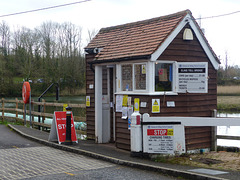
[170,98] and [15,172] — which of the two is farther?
[170,98]

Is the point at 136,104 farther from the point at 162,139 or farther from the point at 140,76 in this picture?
the point at 162,139

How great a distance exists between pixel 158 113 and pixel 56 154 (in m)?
3.06

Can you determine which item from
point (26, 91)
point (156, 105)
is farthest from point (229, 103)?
point (156, 105)

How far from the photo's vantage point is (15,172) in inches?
286

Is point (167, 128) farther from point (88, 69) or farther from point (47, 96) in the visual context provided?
point (47, 96)

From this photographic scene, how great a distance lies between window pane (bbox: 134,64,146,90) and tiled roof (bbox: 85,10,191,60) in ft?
1.16

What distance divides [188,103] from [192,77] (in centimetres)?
74

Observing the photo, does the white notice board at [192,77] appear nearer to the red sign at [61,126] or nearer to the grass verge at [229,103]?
the red sign at [61,126]

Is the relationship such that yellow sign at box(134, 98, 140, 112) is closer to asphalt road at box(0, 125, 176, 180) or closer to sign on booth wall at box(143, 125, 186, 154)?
sign on booth wall at box(143, 125, 186, 154)

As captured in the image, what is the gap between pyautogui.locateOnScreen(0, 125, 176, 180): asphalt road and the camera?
6.92 m

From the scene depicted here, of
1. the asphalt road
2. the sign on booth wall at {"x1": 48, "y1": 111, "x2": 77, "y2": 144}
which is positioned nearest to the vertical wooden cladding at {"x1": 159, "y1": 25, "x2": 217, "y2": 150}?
the asphalt road

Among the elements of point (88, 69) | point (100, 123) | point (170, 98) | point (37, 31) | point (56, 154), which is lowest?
point (56, 154)

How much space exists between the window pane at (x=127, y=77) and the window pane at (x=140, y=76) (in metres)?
0.30

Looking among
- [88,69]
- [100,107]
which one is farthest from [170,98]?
[88,69]
